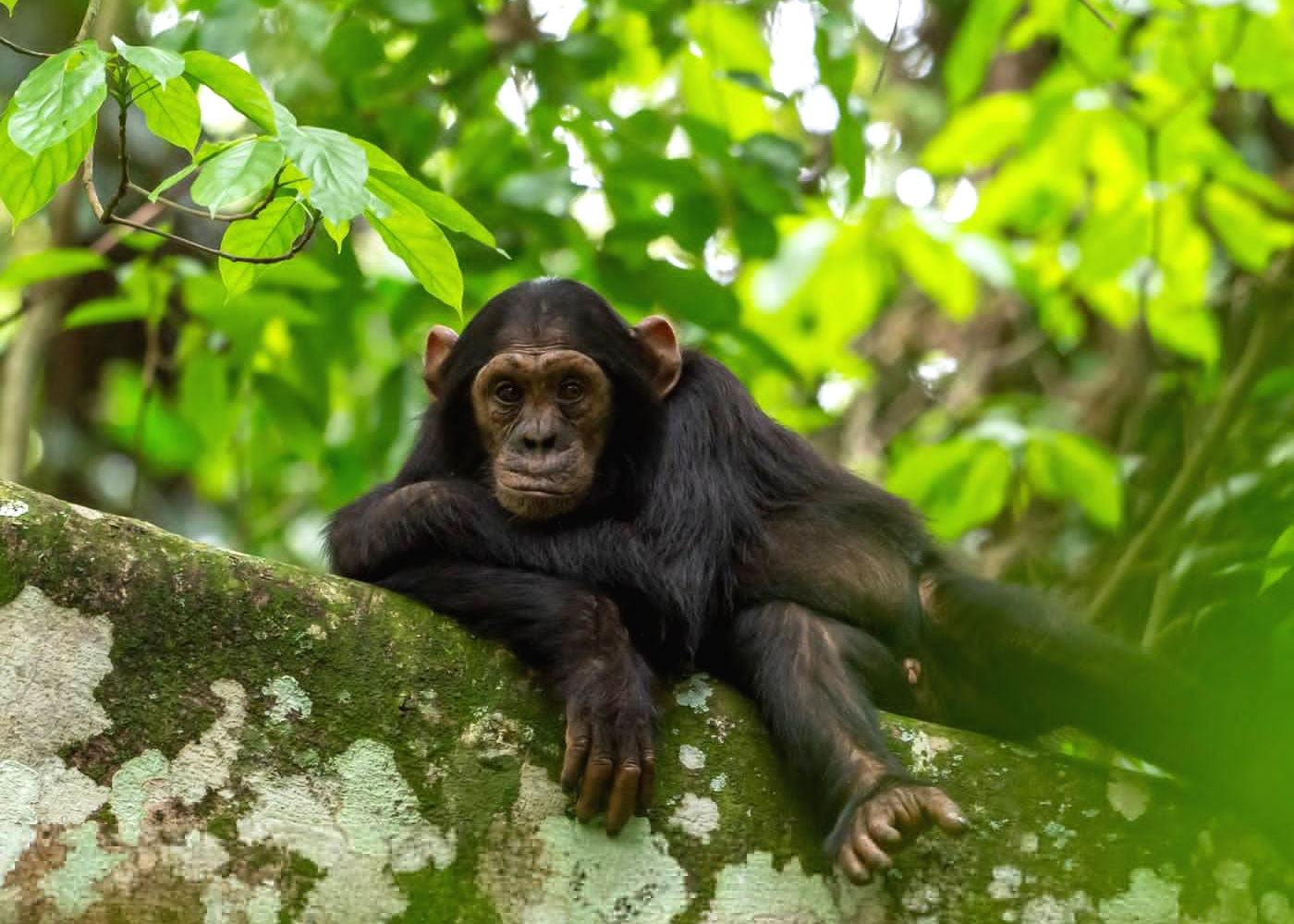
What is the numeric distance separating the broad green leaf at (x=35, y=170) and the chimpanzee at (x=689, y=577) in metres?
1.32

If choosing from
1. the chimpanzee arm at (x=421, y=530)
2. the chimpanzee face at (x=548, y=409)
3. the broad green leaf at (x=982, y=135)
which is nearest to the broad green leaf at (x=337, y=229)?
the chimpanzee arm at (x=421, y=530)

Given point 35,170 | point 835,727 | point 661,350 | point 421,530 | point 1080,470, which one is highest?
point 35,170

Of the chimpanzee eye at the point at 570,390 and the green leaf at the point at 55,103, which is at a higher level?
the green leaf at the point at 55,103

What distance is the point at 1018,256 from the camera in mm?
8164

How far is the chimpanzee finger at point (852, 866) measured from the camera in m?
3.26

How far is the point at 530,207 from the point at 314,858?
3232mm

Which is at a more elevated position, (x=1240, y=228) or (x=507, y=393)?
(x=1240, y=228)

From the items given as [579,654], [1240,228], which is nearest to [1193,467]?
[1240,228]

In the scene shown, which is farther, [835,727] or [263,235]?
[835,727]

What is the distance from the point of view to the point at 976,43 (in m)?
6.45

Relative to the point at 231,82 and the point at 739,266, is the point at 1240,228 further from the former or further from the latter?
the point at 231,82

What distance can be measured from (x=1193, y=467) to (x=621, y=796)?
12.4ft

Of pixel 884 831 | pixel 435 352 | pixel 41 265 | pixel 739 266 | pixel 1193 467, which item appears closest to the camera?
pixel 884 831

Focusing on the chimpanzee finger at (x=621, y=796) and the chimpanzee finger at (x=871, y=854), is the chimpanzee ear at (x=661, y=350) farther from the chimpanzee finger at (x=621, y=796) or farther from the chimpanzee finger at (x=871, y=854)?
the chimpanzee finger at (x=871, y=854)
